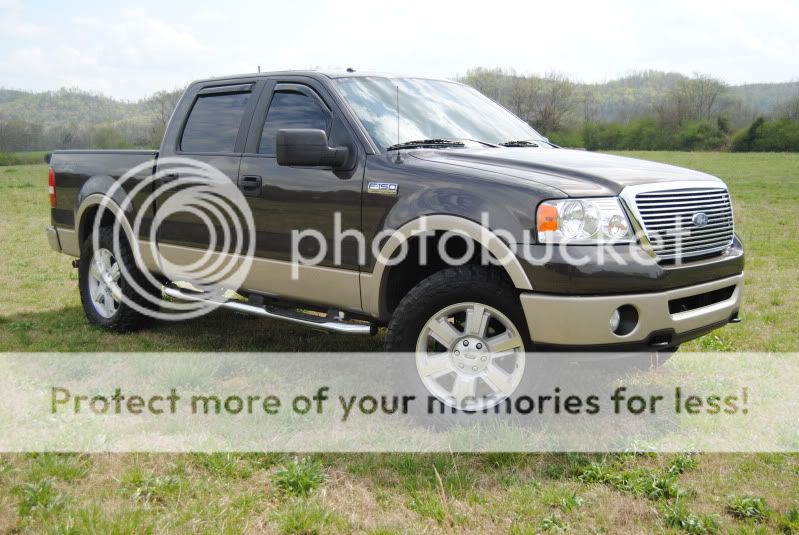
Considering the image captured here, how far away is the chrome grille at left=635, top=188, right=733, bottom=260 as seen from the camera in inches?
154

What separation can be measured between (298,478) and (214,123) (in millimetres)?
3052

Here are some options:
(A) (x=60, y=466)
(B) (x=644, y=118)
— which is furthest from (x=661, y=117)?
(A) (x=60, y=466)

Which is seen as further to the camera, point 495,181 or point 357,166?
point 357,166

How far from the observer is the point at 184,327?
22.2ft

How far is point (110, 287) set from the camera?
6414mm

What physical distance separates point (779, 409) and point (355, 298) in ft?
8.67

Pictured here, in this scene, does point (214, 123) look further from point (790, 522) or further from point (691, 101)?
point (691, 101)

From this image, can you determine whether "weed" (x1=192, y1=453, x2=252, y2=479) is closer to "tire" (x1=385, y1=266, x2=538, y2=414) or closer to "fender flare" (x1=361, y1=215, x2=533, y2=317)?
"tire" (x1=385, y1=266, x2=538, y2=414)

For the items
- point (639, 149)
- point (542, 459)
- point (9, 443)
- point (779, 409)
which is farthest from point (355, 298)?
point (639, 149)

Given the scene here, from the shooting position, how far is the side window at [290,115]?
495 centimetres

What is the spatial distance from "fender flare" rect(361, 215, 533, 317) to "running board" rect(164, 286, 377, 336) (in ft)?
0.45

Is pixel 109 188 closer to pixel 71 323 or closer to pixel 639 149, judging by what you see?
pixel 71 323

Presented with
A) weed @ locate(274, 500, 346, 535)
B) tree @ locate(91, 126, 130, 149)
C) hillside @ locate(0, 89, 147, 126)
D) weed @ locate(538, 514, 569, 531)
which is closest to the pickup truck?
weed @ locate(538, 514, 569, 531)

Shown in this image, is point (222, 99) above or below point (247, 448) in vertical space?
above
